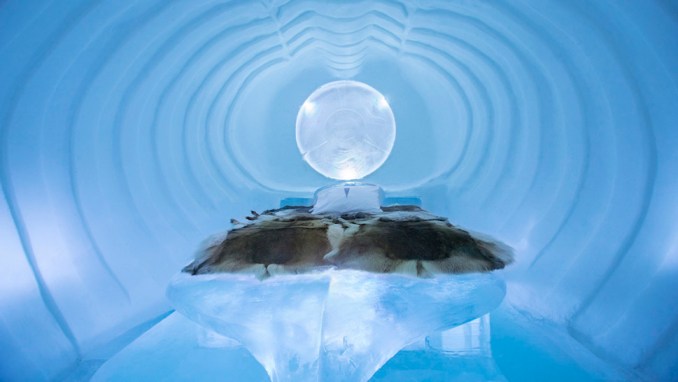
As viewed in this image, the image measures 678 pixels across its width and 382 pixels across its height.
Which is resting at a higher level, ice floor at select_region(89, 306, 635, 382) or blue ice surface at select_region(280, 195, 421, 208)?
blue ice surface at select_region(280, 195, 421, 208)

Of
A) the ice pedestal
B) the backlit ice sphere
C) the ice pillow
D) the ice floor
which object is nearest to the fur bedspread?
the ice pedestal

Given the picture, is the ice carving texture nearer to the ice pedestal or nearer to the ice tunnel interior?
the ice pedestal

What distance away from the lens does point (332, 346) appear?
4.70 ft

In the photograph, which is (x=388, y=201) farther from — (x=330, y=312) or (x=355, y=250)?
(x=330, y=312)

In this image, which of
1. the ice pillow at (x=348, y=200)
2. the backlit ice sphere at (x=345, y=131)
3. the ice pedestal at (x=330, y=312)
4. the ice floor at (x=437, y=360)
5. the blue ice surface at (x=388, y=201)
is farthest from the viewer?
the backlit ice sphere at (x=345, y=131)

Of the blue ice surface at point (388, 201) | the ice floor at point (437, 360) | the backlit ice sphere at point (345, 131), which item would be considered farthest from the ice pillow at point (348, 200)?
the ice floor at point (437, 360)

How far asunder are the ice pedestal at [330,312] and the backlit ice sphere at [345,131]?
10.4 feet

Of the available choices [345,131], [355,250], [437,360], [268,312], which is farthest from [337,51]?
[437,360]

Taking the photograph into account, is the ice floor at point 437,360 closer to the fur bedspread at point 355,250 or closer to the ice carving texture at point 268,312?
the ice carving texture at point 268,312

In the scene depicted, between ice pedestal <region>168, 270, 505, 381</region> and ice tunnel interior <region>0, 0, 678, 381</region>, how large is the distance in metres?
0.37

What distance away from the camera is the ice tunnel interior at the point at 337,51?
1.66 meters

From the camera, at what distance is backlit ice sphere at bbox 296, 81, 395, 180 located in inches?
193

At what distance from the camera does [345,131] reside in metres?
5.02

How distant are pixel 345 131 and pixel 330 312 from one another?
3627 millimetres
